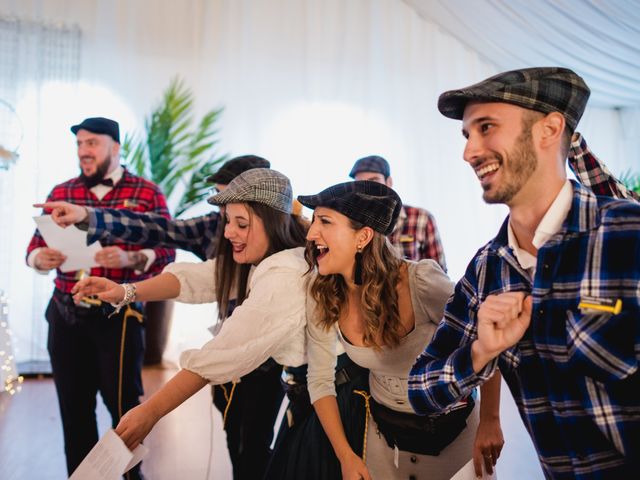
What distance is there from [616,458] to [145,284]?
169 centimetres

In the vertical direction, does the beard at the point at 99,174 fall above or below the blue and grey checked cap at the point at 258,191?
above

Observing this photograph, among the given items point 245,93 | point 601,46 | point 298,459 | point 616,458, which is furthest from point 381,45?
point 616,458

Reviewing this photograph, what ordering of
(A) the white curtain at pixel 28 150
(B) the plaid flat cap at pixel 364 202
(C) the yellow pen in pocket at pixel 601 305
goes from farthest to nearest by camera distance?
(A) the white curtain at pixel 28 150
(B) the plaid flat cap at pixel 364 202
(C) the yellow pen in pocket at pixel 601 305

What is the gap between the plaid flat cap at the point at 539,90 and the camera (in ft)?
3.87

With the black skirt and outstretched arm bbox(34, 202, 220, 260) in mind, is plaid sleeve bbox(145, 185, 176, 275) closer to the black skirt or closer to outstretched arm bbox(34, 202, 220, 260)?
outstretched arm bbox(34, 202, 220, 260)

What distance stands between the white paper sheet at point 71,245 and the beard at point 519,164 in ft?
6.57

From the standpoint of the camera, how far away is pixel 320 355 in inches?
69.7

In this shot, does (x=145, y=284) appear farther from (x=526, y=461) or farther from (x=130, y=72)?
(x=130, y=72)

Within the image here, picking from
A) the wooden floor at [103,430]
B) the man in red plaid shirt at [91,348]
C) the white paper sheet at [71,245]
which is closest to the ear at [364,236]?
the wooden floor at [103,430]

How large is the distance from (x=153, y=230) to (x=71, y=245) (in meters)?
0.38

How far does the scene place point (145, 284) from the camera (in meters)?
2.21

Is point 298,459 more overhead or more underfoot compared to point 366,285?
more underfoot

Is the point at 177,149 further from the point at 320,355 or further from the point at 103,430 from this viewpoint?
the point at 320,355

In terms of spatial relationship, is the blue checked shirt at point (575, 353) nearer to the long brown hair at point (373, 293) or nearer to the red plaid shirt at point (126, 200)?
the long brown hair at point (373, 293)
